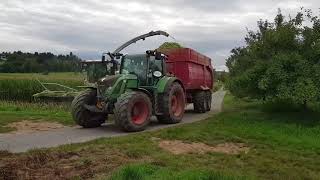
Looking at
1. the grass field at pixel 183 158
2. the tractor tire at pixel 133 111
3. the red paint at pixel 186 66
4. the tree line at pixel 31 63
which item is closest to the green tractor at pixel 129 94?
the tractor tire at pixel 133 111

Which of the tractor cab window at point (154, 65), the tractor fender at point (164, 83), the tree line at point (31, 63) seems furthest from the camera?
the tree line at point (31, 63)

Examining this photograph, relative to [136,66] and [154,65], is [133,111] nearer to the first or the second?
[136,66]

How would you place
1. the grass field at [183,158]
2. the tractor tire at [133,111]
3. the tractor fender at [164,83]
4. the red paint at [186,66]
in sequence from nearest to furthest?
the grass field at [183,158] < the tractor tire at [133,111] < the tractor fender at [164,83] < the red paint at [186,66]

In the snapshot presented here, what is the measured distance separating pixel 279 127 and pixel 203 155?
626 cm

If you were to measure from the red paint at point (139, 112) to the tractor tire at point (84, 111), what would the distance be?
1.64 metres

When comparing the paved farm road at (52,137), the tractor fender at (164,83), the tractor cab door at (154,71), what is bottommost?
the paved farm road at (52,137)

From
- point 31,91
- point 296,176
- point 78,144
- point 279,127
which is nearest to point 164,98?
point 279,127

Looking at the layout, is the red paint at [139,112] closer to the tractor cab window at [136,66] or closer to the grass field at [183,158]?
the grass field at [183,158]

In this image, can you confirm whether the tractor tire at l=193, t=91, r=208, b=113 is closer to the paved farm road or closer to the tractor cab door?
the tractor cab door

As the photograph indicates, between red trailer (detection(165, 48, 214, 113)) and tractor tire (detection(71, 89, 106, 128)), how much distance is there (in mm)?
4779

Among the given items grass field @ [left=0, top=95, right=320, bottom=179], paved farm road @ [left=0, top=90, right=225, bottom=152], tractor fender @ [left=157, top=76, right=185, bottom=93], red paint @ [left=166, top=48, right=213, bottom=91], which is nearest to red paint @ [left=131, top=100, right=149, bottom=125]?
paved farm road @ [left=0, top=90, right=225, bottom=152]

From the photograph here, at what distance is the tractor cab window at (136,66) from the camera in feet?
59.8

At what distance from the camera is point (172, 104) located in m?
19.2

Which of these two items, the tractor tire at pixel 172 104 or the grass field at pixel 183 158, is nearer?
the grass field at pixel 183 158
